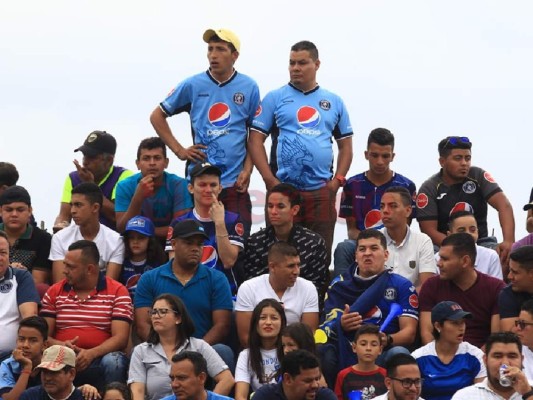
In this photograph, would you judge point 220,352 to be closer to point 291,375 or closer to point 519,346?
point 291,375

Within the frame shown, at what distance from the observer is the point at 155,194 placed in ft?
51.3

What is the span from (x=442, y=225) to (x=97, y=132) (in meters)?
3.86

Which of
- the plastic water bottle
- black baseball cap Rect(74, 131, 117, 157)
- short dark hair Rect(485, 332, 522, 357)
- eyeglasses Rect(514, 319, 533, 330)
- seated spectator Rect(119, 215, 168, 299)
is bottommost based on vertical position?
the plastic water bottle

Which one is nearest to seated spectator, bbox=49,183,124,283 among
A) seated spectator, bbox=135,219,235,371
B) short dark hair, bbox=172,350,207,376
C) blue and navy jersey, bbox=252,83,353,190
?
seated spectator, bbox=135,219,235,371

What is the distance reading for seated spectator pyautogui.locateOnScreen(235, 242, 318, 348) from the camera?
1411 cm

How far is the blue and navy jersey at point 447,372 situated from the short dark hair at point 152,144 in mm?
3932

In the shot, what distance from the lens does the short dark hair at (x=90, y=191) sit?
1507 centimetres

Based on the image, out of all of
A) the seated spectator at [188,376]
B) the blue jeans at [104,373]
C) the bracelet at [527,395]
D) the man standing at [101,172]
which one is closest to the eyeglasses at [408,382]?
the bracelet at [527,395]

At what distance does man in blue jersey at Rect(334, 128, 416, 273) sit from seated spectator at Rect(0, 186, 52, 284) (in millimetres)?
3264

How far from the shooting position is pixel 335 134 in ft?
53.9

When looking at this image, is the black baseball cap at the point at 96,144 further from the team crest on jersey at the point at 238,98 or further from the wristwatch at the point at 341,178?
the wristwatch at the point at 341,178

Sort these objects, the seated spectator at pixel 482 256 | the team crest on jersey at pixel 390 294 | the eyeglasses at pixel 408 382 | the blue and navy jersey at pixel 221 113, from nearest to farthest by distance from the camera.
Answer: the eyeglasses at pixel 408 382, the team crest on jersey at pixel 390 294, the seated spectator at pixel 482 256, the blue and navy jersey at pixel 221 113

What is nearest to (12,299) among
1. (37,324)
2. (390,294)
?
(37,324)

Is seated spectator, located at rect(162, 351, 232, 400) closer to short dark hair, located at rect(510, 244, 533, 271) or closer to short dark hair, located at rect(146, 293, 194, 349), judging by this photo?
short dark hair, located at rect(146, 293, 194, 349)
